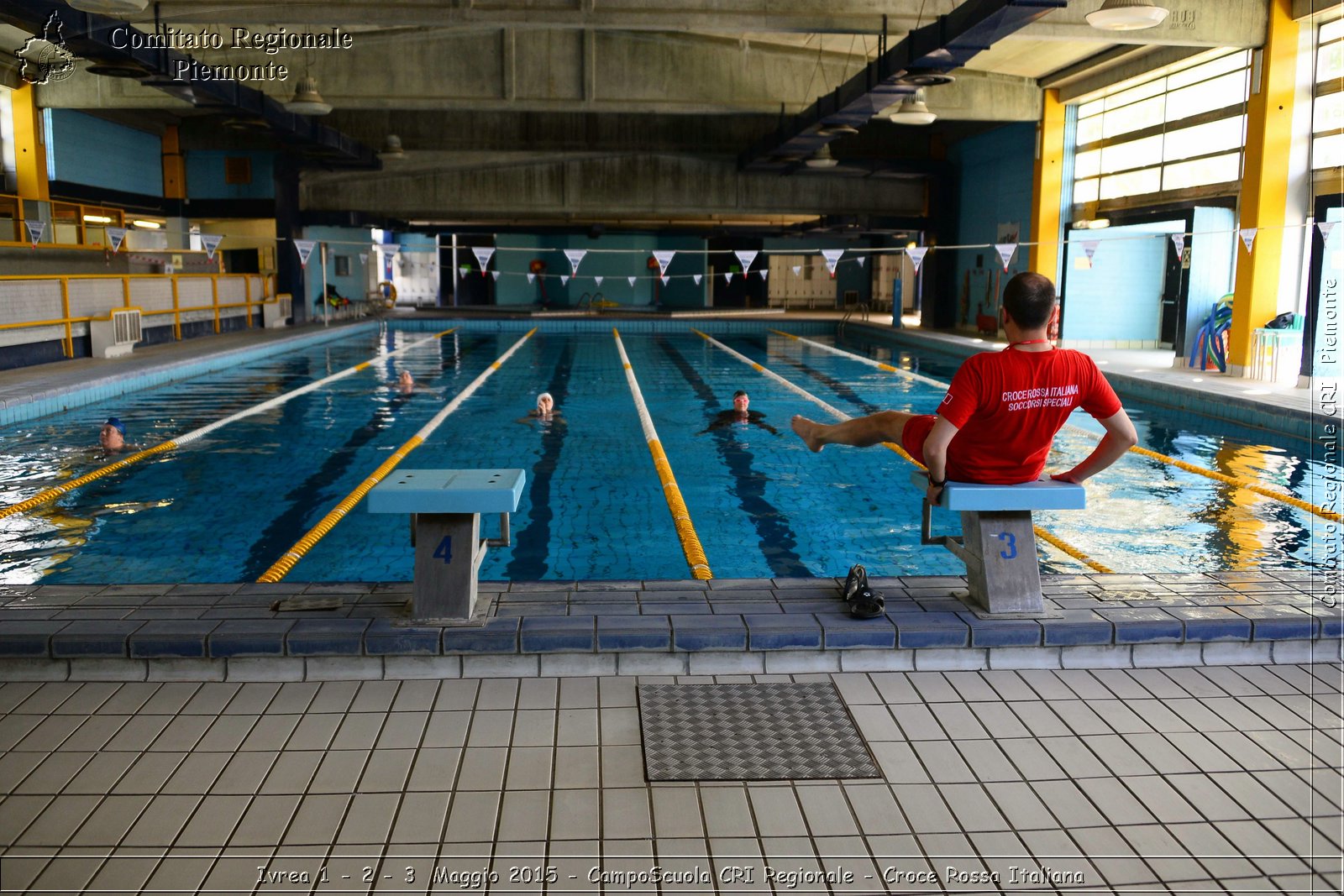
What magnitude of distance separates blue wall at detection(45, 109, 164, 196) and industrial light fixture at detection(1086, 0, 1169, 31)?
16.8m

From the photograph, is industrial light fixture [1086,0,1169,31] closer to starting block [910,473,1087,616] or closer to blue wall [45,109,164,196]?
starting block [910,473,1087,616]

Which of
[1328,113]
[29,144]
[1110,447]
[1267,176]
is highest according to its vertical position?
[29,144]

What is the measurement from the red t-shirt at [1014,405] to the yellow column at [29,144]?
1752 centimetres

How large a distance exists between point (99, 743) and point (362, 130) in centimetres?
1951

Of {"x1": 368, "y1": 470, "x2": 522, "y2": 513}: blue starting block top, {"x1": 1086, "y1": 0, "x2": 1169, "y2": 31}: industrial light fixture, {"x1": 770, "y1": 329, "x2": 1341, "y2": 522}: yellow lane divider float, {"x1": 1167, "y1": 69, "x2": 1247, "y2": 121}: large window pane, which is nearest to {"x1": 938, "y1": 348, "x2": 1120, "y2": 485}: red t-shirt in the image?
{"x1": 368, "y1": 470, "x2": 522, "y2": 513}: blue starting block top

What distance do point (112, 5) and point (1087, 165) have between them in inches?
581

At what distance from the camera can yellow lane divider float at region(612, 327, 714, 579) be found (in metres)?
5.22

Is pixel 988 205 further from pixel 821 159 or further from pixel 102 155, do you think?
pixel 102 155

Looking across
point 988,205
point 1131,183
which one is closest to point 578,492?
point 1131,183

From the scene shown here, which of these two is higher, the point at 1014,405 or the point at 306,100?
the point at 306,100

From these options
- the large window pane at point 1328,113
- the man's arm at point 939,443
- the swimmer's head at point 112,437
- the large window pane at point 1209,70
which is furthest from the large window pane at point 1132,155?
the swimmer's head at point 112,437

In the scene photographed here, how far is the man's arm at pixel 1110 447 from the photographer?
332 centimetres

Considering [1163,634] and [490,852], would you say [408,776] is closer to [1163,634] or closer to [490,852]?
[490,852]

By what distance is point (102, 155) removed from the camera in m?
18.5
